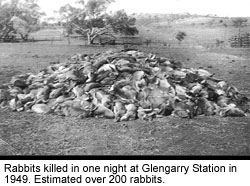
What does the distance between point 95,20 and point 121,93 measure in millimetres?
23354

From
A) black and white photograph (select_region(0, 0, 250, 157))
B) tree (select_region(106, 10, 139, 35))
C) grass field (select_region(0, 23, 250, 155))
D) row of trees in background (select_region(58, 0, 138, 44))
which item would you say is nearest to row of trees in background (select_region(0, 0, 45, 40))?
row of trees in background (select_region(58, 0, 138, 44))

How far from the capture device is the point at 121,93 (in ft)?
32.3

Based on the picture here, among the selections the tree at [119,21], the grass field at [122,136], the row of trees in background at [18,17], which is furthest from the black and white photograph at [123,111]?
the row of trees in background at [18,17]

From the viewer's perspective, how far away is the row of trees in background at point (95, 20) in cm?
3152

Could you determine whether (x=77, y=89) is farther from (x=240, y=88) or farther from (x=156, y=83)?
(x=240, y=88)

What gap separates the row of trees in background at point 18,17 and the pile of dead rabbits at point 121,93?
84.4 feet

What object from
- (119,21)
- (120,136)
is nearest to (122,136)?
(120,136)

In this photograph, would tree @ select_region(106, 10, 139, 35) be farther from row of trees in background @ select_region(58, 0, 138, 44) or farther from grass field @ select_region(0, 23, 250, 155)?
grass field @ select_region(0, 23, 250, 155)

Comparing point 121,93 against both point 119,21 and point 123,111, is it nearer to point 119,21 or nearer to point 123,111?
point 123,111

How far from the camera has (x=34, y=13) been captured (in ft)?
121

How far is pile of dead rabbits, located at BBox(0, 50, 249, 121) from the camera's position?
9.33 meters

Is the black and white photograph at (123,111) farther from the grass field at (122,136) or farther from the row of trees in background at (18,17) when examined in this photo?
the row of trees in background at (18,17)
